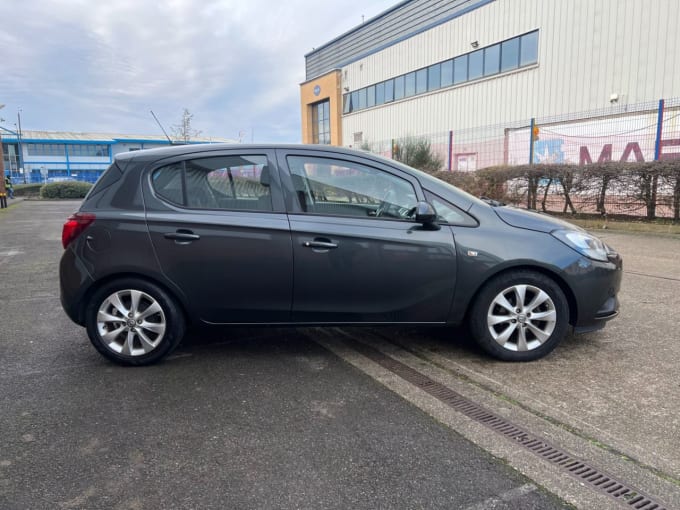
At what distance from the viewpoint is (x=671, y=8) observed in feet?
56.9

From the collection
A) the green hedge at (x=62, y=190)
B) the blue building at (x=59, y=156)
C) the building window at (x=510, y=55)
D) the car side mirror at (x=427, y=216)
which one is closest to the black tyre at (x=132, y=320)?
the car side mirror at (x=427, y=216)

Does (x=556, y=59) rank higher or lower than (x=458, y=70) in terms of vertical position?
lower

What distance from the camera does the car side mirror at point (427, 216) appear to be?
3582mm

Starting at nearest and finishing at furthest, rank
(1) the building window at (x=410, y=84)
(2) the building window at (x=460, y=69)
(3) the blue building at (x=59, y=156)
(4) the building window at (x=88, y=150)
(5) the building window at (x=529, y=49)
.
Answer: (5) the building window at (x=529, y=49) → (2) the building window at (x=460, y=69) → (1) the building window at (x=410, y=84) → (3) the blue building at (x=59, y=156) → (4) the building window at (x=88, y=150)

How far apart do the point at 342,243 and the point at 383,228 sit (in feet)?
1.04

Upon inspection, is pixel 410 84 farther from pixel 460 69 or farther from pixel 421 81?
pixel 460 69

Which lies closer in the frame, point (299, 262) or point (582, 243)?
point (299, 262)

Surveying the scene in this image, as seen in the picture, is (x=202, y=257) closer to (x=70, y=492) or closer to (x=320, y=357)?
(x=320, y=357)

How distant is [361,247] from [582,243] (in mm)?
1652

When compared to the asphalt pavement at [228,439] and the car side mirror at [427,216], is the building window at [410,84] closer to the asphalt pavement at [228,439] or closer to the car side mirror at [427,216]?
the car side mirror at [427,216]

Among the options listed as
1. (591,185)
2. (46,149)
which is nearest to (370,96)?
(591,185)

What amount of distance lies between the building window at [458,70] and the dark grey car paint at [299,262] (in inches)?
855

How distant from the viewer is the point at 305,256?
3611mm

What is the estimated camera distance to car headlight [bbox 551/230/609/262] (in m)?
3.74
